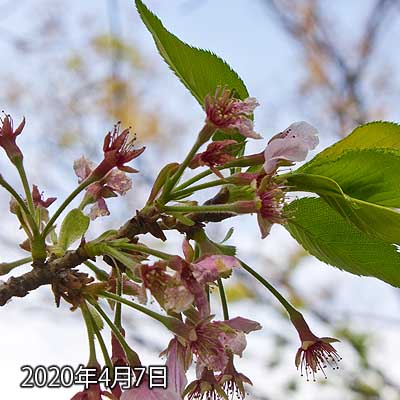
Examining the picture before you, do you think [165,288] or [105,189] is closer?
[165,288]

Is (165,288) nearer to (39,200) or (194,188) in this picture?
(194,188)

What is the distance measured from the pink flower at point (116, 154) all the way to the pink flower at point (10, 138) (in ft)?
0.27

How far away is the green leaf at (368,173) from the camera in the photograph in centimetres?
60

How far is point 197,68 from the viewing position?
0.72 metres

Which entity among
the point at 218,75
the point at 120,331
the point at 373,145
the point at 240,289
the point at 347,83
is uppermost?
the point at 347,83

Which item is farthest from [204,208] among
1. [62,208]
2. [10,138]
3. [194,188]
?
[10,138]

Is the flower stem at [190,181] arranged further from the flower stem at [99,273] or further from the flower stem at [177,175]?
the flower stem at [99,273]

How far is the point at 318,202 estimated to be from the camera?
66 centimetres

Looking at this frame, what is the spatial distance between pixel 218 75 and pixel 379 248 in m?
0.24

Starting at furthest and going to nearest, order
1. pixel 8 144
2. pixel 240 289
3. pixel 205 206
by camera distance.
Result: pixel 240 289, pixel 8 144, pixel 205 206

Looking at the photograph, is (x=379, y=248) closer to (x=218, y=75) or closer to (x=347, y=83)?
(x=218, y=75)

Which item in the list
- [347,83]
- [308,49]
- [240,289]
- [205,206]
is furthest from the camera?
[308,49]

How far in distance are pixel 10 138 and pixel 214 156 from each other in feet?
0.71

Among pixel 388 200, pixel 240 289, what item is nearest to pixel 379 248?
pixel 388 200
